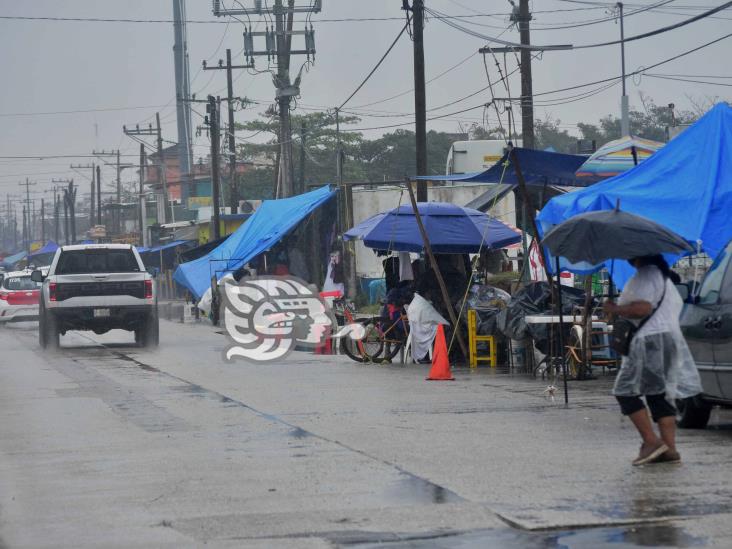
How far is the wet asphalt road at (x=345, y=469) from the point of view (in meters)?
7.29

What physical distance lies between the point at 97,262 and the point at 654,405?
60.3 ft

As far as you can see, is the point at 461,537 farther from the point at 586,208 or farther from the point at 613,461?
the point at 586,208

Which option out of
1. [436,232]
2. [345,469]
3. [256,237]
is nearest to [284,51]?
[256,237]

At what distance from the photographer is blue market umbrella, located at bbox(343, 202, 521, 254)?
21.0 metres

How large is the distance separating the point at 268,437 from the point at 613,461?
10.8 feet

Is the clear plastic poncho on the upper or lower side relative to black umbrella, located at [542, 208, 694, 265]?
lower

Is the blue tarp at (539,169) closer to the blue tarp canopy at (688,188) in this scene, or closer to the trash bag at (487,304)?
the trash bag at (487,304)

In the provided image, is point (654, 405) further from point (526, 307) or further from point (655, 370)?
point (526, 307)

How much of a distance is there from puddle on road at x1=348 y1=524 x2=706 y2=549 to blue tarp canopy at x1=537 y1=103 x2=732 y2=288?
7.33 m

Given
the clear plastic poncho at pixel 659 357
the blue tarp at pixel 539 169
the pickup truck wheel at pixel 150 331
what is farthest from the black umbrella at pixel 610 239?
the pickup truck wheel at pixel 150 331

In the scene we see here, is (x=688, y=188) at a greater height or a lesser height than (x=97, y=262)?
greater

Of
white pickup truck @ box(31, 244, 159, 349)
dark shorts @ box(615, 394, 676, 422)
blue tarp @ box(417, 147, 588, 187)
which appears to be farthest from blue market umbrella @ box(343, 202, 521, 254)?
dark shorts @ box(615, 394, 676, 422)

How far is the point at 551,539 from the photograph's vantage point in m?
6.96

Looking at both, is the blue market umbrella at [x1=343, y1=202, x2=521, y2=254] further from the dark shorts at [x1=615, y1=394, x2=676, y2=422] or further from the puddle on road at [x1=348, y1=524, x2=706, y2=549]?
the puddle on road at [x1=348, y1=524, x2=706, y2=549]
